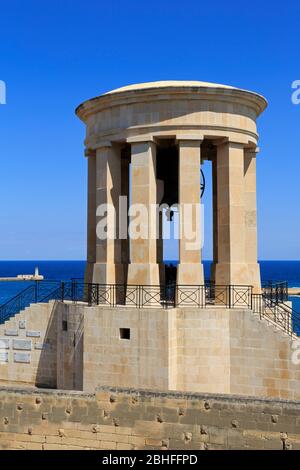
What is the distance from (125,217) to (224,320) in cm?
617

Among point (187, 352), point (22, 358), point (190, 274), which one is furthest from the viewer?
point (22, 358)

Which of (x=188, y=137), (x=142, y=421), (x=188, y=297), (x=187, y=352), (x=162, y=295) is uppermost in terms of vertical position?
(x=188, y=137)

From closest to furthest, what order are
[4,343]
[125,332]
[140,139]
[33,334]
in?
1. [125,332]
2. [140,139]
3. [33,334]
4. [4,343]

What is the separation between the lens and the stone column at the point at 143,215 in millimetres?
19469

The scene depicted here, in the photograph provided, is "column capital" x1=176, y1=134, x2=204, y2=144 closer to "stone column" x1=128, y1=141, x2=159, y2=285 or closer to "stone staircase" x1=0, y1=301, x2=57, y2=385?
"stone column" x1=128, y1=141, x2=159, y2=285

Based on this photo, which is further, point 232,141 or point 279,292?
point 279,292

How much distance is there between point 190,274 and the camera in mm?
19250

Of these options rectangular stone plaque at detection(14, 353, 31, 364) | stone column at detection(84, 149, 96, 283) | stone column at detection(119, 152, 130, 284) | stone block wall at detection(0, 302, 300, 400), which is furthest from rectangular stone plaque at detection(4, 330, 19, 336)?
stone column at detection(119, 152, 130, 284)

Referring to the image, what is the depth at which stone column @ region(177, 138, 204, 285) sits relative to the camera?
19281mm

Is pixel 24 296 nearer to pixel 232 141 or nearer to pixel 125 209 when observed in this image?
pixel 125 209

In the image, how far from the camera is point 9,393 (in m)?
Answer: 15.4

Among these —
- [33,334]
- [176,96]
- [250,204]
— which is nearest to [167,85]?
[176,96]

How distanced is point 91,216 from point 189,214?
202 inches
